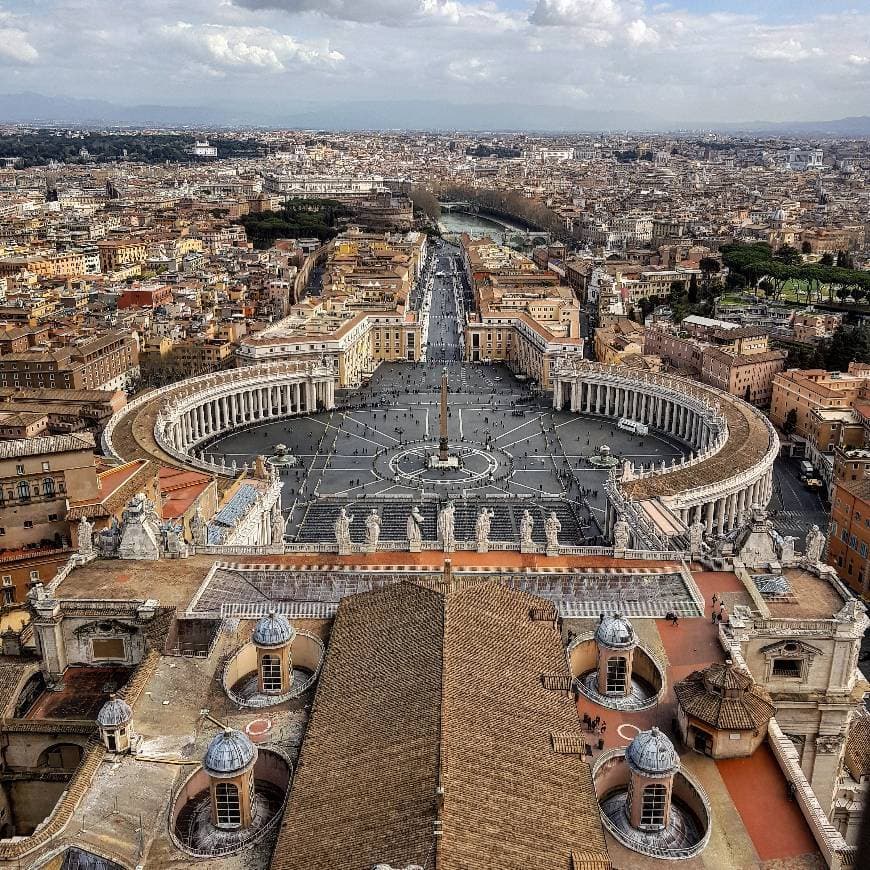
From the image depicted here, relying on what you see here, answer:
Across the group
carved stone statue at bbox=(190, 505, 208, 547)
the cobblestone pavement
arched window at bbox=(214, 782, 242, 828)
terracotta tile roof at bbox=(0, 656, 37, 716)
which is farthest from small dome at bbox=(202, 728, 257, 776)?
the cobblestone pavement

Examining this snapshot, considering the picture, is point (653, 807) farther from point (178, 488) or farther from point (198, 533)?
point (178, 488)

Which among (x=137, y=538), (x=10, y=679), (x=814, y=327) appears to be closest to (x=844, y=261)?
(x=814, y=327)

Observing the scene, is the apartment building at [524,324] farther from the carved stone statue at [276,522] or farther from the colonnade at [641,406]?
the carved stone statue at [276,522]

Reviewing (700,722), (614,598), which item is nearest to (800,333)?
(614,598)

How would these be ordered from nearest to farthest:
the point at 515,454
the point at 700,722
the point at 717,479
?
1. the point at 700,722
2. the point at 717,479
3. the point at 515,454

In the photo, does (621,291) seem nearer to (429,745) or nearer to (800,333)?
(800,333)
